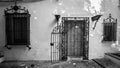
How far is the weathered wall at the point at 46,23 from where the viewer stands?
4.75 m

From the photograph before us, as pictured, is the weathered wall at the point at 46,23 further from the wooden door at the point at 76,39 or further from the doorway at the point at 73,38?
the wooden door at the point at 76,39

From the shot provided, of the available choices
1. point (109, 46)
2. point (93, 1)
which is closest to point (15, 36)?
point (93, 1)

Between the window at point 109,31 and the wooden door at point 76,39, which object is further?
the wooden door at point 76,39

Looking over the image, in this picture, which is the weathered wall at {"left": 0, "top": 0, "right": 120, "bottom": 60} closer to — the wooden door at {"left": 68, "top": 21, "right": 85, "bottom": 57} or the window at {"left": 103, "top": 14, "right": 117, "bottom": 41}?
the window at {"left": 103, "top": 14, "right": 117, "bottom": 41}

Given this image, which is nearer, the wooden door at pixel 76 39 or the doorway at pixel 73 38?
the doorway at pixel 73 38

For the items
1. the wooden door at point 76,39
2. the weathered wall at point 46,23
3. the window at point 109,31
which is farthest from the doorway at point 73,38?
the window at point 109,31

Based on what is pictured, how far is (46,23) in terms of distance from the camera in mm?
4754

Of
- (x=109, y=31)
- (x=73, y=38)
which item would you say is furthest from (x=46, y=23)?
(x=109, y=31)

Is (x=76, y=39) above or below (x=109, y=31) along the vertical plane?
below

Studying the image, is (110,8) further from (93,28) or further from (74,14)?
(74,14)

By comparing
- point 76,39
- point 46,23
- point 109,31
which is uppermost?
point 46,23

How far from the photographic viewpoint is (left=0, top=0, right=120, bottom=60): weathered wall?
4746 mm

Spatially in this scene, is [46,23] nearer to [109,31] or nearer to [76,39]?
[76,39]

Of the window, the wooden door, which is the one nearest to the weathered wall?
the window
